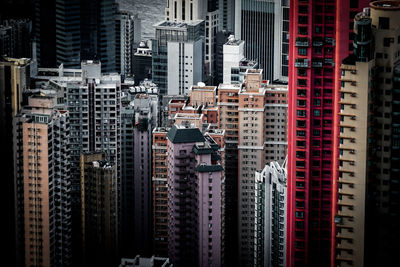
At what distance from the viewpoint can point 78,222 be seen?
6512 cm

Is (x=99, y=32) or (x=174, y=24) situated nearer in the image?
(x=174, y=24)

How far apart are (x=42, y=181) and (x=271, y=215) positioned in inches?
→ 357

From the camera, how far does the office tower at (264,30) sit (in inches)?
3797

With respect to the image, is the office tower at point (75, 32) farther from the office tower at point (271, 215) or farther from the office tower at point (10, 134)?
the office tower at point (271, 215)

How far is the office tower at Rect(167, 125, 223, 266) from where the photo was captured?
201ft

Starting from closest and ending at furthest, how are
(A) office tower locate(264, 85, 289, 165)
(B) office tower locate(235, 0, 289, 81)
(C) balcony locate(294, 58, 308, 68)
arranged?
(C) balcony locate(294, 58, 308, 68) < (A) office tower locate(264, 85, 289, 165) < (B) office tower locate(235, 0, 289, 81)

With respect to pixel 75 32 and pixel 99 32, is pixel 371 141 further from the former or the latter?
pixel 99 32

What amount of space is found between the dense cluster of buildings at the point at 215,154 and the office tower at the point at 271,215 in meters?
0.08

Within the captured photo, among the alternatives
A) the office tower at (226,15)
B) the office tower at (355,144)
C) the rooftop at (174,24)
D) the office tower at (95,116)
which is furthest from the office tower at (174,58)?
the office tower at (355,144)

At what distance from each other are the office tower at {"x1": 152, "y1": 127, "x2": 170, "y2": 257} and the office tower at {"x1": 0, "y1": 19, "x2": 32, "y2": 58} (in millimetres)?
24216

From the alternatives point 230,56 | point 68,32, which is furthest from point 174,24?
point 68,32

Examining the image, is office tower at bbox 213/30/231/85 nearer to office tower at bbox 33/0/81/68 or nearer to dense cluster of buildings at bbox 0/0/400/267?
dense cluster of buildings at bbox 0/0/400/267

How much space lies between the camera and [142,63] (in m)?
96.6

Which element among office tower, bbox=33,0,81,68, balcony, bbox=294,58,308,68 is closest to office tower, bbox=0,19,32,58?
office tower, bbox=33,0,81,68
